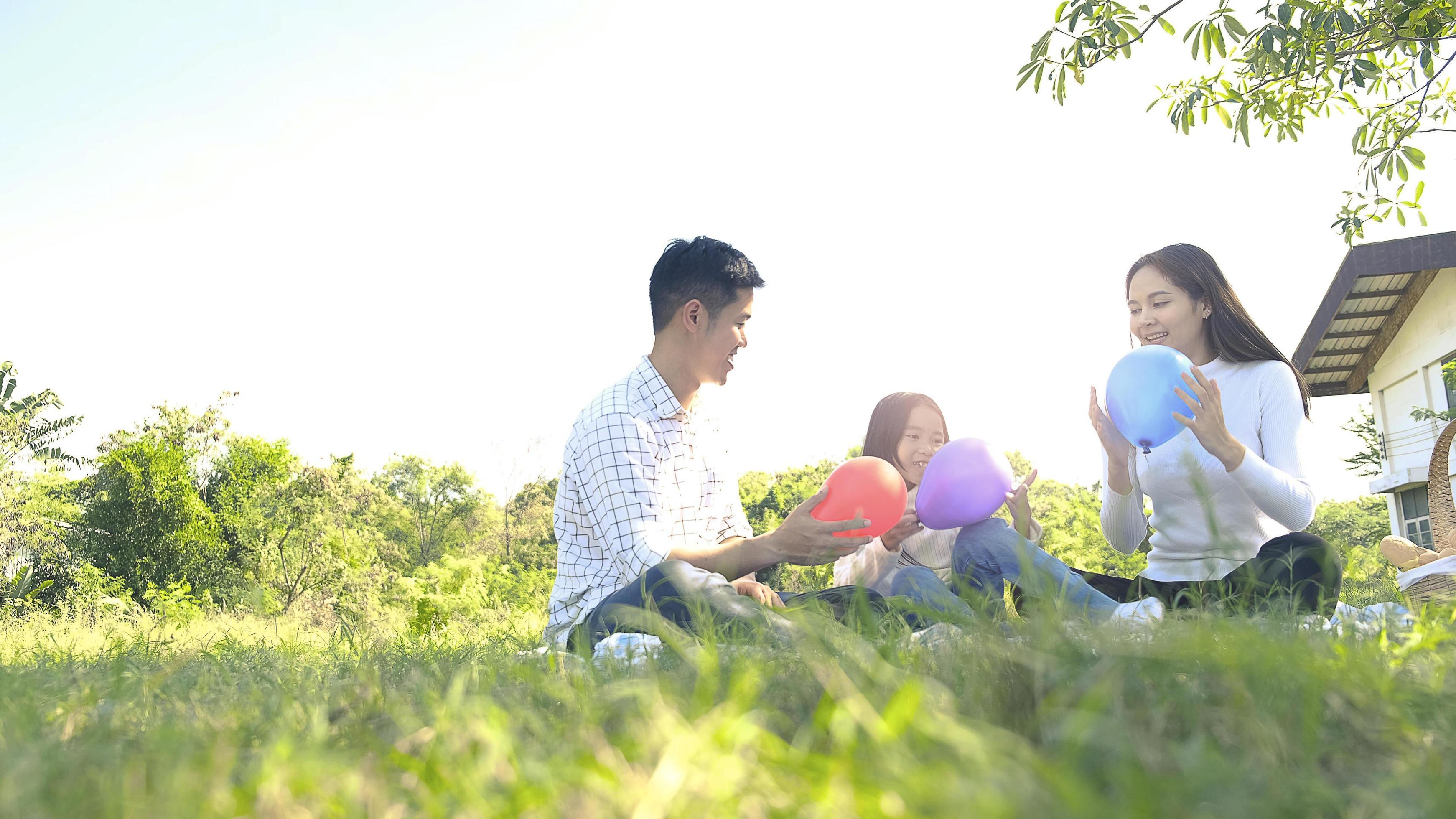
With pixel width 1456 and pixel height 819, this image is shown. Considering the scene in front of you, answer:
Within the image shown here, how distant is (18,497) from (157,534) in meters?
2.87

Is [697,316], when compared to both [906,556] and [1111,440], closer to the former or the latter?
[906,556]

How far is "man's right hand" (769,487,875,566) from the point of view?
3.45 m

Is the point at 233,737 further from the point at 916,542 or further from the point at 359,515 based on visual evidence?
the point at 359,515

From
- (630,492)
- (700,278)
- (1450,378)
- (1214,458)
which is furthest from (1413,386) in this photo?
(630,492)

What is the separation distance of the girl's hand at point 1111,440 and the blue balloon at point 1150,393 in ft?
0.81

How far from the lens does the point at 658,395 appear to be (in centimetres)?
420

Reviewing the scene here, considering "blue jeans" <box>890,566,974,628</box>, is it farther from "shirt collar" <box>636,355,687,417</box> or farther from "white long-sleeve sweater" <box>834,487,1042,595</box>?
"shirt collar" <box>636,355,687,417</box>

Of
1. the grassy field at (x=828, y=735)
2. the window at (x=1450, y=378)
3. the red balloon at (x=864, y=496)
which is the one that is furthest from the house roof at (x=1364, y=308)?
the grassy field at (x=828, y=735)

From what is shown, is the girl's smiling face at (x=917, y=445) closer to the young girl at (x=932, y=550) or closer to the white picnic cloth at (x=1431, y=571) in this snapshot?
the young girl at (x=932, y=550)

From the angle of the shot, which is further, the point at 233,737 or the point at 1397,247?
the point at 1397,247

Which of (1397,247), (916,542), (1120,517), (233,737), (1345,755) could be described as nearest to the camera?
(1345,755)

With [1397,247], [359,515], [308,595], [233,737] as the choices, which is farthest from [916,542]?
[359,515]

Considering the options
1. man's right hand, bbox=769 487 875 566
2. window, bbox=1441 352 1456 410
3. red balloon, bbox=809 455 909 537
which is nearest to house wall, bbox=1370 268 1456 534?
window, bbox=1441 352 1456 410

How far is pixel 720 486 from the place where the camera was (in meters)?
4.55
